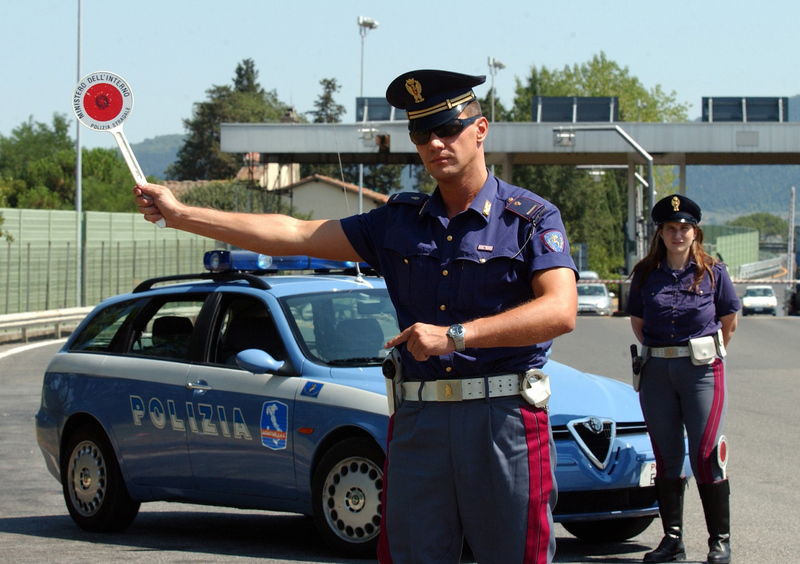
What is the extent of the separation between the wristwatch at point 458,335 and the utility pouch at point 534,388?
390mm

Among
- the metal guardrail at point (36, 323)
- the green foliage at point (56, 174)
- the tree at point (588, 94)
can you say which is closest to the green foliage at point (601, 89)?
the tree at point (588, 94)

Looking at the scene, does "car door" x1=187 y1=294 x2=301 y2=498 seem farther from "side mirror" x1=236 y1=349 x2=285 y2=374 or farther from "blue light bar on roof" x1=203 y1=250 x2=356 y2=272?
"blue light bar on roof" x1=203 y1=250 x2=356 y2=272

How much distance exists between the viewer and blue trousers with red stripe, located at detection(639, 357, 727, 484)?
7.25 meters

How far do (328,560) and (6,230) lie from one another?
30117 millimetres

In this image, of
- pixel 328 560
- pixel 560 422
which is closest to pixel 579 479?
pixel 560 422

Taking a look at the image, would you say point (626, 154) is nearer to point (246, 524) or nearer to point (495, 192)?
point (246, 524)

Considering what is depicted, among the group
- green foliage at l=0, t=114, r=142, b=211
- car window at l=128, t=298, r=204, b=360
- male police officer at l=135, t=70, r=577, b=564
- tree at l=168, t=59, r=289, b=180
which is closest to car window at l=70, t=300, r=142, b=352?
car window at l=128, t=298, r=204, b=360

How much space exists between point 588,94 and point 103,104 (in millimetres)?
98194

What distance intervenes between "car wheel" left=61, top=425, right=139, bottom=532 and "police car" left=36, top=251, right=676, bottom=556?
0.04 feet

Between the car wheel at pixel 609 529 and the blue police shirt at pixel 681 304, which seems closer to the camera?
the blue police shirt at pixel 681 304

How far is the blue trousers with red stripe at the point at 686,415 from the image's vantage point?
7246 millimetres

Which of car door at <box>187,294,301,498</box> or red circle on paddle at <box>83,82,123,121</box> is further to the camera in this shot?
car door at <box>187,294,301,498</box>

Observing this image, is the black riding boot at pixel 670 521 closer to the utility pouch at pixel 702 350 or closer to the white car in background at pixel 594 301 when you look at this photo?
the utility pouch at pixel 702 350

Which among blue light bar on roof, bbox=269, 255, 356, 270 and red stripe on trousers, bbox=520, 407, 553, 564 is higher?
blue light bar on roof, bbox=269, 255, 356, 270
